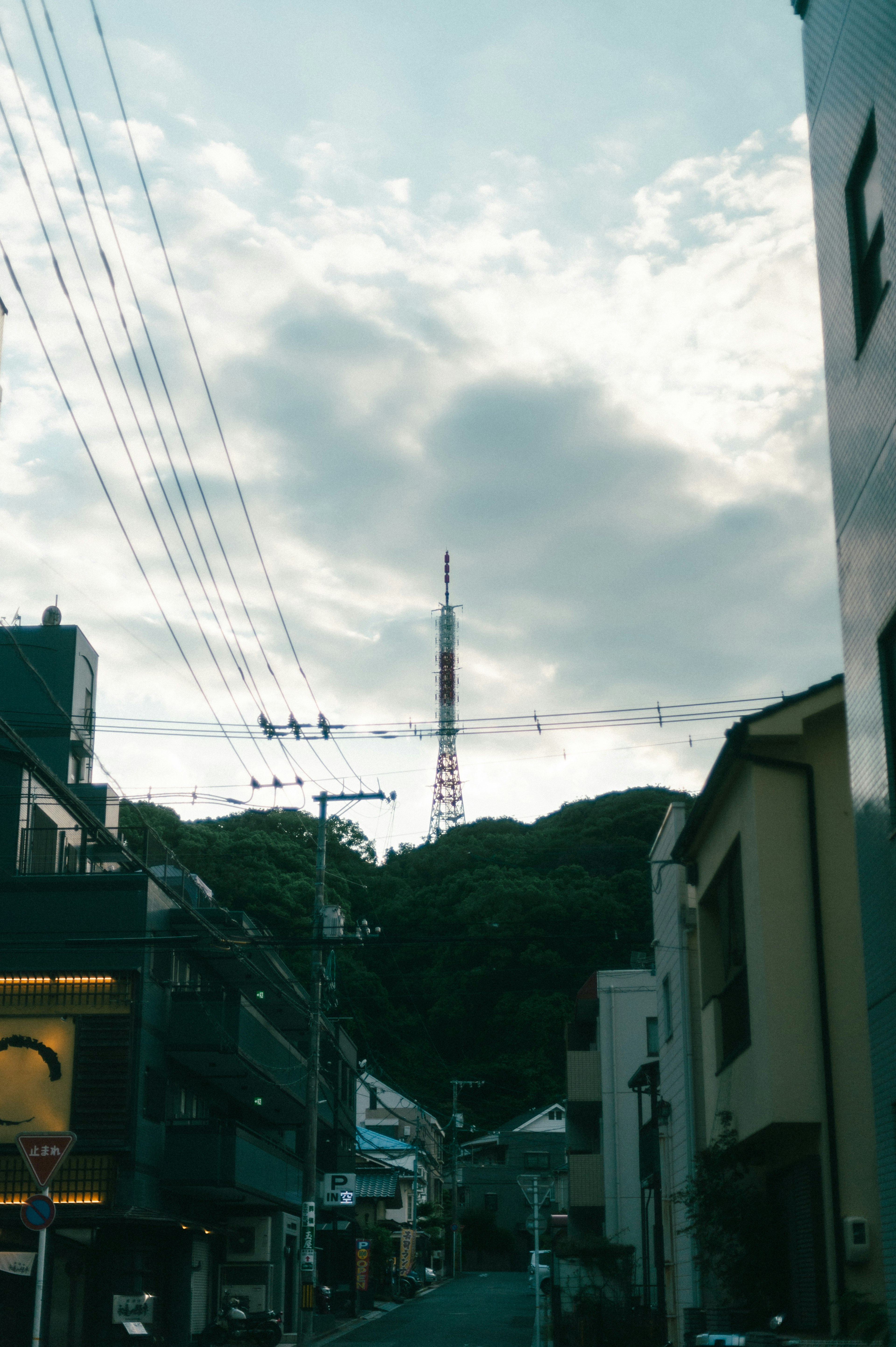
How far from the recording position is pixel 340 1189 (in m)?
35.2

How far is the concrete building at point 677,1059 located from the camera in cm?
1792

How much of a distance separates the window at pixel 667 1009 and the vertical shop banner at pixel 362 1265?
2837cm

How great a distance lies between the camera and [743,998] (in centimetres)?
1362

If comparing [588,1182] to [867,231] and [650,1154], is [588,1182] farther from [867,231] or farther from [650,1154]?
[867,231]

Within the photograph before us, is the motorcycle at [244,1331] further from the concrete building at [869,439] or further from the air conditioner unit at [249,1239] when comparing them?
the concrete building at [869,439]

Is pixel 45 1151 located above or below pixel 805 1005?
below

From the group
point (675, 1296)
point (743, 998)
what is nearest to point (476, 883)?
point (675, 1296)

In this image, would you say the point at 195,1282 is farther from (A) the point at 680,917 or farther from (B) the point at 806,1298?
(B) the point at 806,1298

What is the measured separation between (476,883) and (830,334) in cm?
4284

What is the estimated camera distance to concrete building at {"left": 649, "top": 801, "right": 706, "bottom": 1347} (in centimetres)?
1792

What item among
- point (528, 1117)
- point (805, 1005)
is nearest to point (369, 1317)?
point (805, 1005)

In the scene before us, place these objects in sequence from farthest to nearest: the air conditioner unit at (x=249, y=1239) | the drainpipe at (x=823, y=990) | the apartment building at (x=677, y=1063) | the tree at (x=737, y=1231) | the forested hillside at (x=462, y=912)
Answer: the forested hillside at (x=462, y=912) → the air conditioner unit at (x=249, y=1239) → the apartment building at (x=677, y=1063) → the tree at (x=737, y=1231) → the drainpipe at (x=823, y=990)

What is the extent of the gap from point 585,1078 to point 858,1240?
2843 cm

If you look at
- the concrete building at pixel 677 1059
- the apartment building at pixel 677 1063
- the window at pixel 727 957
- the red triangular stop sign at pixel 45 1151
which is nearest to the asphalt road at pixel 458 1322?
the apartment building at pixel 677 1063
